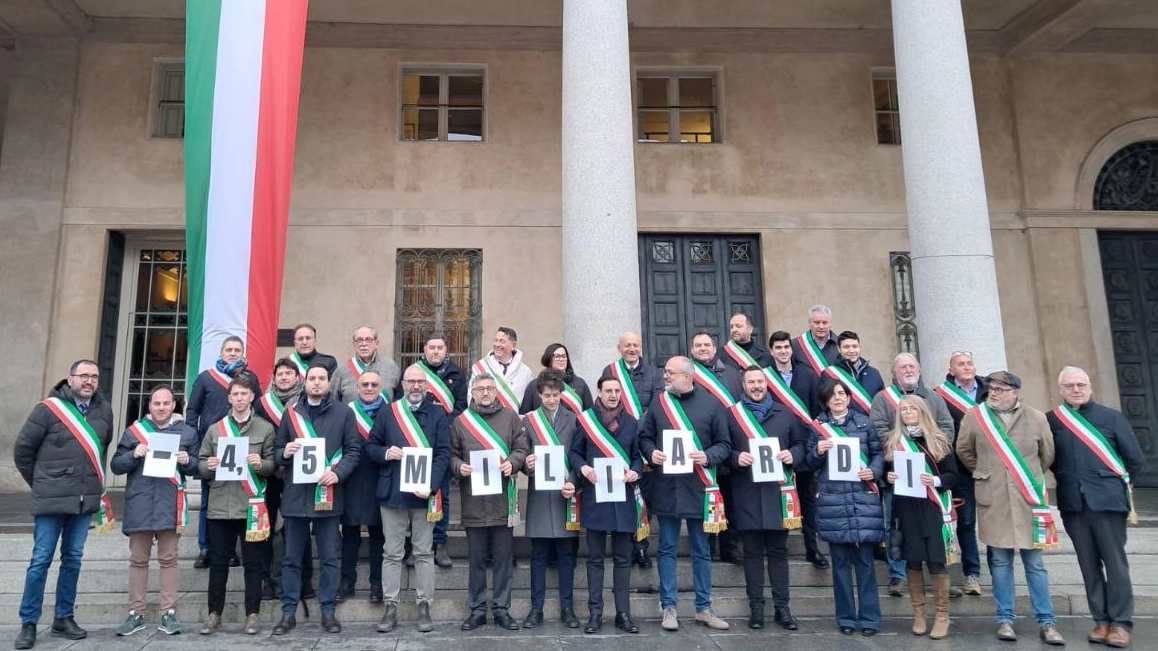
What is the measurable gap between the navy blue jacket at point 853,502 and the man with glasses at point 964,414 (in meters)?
1.06

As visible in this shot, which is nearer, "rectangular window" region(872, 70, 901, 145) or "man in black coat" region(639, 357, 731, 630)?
"man in black coat" region(639, 357, 731, 630)

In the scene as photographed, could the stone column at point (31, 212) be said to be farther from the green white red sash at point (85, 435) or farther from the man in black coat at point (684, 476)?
the man in black coat at point (684, 476)

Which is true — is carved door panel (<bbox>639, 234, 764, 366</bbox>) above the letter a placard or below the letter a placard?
above

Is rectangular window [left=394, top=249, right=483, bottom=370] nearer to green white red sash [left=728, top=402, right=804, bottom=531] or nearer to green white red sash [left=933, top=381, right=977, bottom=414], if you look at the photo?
green white red sash [left=728, top=402, right=804, bottom=531]

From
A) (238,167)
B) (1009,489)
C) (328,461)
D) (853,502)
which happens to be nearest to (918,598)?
(853,502)

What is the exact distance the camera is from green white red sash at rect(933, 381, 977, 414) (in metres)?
6.78

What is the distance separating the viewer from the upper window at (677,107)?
45.6ft

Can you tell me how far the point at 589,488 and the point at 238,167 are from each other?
4705 mm

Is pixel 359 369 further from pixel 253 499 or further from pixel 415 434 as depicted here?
pixel 253 499

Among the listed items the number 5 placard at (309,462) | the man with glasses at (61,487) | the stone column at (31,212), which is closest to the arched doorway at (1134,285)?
the number 5 placard at (309,462)

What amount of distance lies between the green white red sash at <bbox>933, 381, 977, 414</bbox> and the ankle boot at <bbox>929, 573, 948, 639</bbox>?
1542 mm

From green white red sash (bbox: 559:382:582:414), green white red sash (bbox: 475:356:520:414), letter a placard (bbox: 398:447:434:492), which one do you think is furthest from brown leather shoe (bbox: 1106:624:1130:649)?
letter a placard (bbox: 398:447:434:492)

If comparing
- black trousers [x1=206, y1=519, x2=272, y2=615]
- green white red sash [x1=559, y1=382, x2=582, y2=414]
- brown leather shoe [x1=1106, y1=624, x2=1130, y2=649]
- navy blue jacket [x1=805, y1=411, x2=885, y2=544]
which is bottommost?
brown leather shoe [x1=1106, y1=624, x2=1130, y2=649]

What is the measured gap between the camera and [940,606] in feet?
19.6
